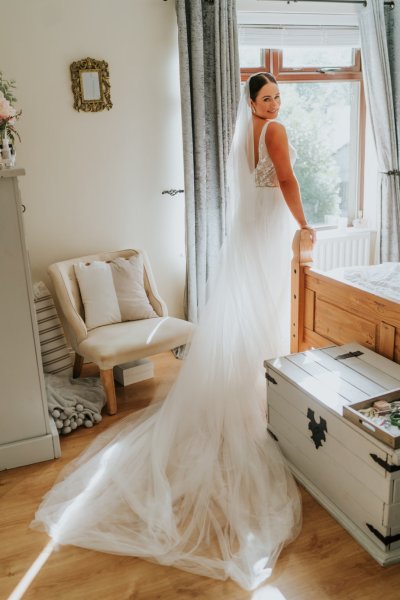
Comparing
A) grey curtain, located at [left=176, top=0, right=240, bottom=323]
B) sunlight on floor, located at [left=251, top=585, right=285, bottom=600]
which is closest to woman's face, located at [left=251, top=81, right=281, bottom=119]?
grey curtain, located at [left=176, top=0, right=240, bottom=323]

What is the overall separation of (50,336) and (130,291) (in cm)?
56

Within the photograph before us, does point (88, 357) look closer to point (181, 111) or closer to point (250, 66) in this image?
point (181, 111)

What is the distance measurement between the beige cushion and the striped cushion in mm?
214

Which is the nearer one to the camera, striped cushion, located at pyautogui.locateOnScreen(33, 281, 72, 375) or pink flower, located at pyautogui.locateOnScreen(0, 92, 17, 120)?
pink flower, located at pyautogui.locateOnScreen(0, 92, 17, 120)

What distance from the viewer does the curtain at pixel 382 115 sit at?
4.04 metres

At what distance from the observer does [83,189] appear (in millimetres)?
3650

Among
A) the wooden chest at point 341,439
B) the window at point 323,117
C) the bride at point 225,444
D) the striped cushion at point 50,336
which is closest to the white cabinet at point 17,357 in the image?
the bride at point 225,444

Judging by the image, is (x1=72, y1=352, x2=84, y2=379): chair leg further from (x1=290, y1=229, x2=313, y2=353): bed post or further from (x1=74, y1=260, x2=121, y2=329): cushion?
(x1=290, y1=229, x2=313, y2=353): bed post

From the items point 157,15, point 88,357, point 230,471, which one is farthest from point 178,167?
point 230,471

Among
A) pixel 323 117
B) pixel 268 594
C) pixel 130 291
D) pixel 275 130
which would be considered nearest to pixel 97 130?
pixel 130 291

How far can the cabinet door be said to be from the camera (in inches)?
94.3

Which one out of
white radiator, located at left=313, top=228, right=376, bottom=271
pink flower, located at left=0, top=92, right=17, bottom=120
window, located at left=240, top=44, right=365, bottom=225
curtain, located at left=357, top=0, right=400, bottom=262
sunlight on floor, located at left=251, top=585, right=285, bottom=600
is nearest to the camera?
sunlight on floor, located at left=251, top=585, right=285, bottom=600

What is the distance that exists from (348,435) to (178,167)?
244 centimetres

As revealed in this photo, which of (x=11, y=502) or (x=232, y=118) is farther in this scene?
(x=232, y=118)
